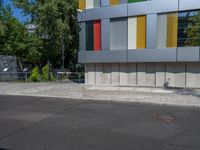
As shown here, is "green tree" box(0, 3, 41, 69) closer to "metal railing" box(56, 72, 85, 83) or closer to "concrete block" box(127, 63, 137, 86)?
"metal railing" box(56, 72, 85, 83)

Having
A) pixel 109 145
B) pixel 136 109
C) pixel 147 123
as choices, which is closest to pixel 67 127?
pixel 109 145

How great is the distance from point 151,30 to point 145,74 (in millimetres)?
3356

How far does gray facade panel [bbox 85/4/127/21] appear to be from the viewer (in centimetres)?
1850

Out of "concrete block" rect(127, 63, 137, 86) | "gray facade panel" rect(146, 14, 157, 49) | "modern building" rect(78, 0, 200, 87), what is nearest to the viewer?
"modern building" rect(78, 0, 200, 87)

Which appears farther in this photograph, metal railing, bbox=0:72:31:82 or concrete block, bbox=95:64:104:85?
metal railing, bbox=0:72:31:82

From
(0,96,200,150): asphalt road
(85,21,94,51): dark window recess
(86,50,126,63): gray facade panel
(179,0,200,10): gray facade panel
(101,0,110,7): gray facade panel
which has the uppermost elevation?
(101,0,110,7): gray facade panel

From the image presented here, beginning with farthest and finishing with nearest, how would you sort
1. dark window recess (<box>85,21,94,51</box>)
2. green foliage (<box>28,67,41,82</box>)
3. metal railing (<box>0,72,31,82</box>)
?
1. metal railing (<box>0,72,31,82</box>)
2. green foliage (<box>28,67,41,82</box>)
3. dark window recess (<box>85,21,94,51</box>)

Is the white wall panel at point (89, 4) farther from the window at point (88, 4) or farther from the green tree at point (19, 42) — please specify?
the green tree at point (19, 42)

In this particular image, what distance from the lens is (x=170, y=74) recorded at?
57.4ft

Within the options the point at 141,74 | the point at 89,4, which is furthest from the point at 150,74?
the point at 89,4

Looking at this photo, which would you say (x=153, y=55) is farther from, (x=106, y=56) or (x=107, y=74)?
(x=107, y=74)

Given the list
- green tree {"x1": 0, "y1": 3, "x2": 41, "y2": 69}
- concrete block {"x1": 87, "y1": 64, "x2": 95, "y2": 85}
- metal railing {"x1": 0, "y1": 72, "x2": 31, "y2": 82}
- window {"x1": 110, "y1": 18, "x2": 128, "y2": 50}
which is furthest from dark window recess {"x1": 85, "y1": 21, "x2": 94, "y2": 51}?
green tree {"x1": 0, "y1": 3, "x2": 41, "y2": 69}

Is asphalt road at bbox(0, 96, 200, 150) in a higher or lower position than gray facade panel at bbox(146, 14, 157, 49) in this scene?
lower

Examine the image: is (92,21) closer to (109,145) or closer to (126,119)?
(126,119)
